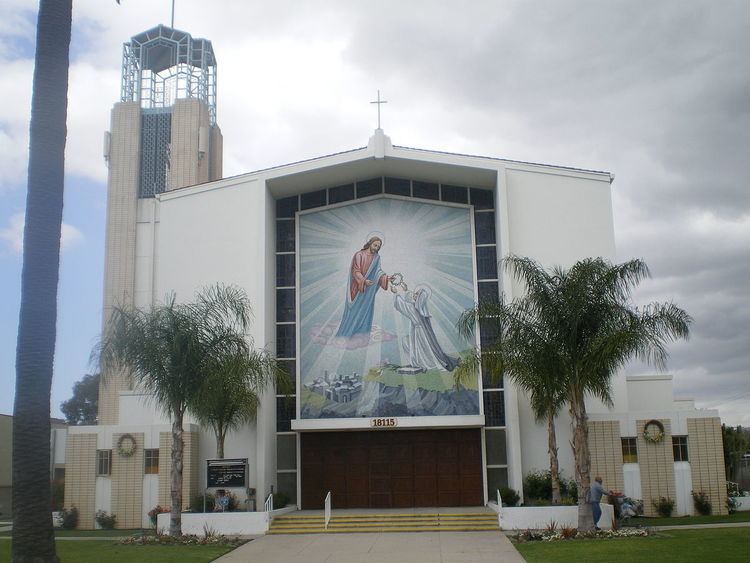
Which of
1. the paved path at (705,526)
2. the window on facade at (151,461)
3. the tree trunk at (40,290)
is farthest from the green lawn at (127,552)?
the paved path at (705,526)

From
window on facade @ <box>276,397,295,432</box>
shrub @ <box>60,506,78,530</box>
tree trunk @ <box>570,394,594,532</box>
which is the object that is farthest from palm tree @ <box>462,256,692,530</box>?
shrub @ <box>60,506,78,530</box>

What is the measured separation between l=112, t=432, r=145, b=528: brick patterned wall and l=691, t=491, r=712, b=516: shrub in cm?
1836

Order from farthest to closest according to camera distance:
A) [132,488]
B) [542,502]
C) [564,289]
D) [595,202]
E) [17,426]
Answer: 1. [595,202]
2. [132,488]
3. [542,502]
4. [564,289]
5. [17,426]

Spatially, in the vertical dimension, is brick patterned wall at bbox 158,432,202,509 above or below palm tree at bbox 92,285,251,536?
below

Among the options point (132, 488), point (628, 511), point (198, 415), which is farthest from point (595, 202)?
point (132, 488)

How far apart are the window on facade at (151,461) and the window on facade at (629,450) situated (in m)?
16.0

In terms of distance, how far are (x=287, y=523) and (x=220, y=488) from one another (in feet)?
7.66

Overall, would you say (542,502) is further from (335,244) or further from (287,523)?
(335,244)

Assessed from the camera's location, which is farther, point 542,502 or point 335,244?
point 335,244

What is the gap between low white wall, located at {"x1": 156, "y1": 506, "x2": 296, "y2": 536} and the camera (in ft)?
84.6

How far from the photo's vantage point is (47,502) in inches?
633

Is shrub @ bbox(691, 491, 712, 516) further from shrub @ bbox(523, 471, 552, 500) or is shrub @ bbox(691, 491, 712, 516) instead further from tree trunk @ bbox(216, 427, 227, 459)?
tree trunk @ bbox(216, 427, 227, 459)

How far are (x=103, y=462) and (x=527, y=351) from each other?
15.8m

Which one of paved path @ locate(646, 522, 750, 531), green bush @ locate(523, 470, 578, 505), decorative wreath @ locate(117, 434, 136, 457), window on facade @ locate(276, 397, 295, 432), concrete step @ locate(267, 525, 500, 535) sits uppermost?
window on facade @ locate(276, 397, 295, 432)
